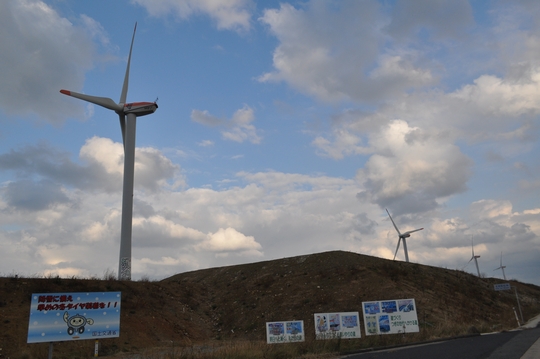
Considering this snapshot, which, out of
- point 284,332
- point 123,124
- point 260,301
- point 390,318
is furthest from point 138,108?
point 390,318

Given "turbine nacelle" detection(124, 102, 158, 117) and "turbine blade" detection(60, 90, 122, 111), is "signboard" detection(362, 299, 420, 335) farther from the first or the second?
"turbine blade" detection(60, 90, 122, 111)

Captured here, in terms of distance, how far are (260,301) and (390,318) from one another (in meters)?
19.5

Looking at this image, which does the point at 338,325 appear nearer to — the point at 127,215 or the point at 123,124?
the point at 127,215

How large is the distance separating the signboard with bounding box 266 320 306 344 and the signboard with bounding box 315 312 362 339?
5.53ft

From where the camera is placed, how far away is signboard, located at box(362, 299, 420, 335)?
80.7 feet

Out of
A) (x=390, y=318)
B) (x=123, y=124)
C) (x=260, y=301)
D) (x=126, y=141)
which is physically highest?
(x=123, y=124)

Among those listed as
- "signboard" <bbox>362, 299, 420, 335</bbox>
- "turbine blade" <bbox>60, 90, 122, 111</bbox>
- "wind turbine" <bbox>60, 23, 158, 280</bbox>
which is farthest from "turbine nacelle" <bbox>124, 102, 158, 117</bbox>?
"signboard" <bbox>362, 299, 420, 335</bbox>

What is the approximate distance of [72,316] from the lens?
664 inches

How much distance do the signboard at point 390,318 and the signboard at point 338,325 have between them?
1.06 metres

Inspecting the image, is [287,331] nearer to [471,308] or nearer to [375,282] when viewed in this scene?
[375,282]

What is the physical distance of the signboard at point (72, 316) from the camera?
16359mm

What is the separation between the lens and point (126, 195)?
4041cm

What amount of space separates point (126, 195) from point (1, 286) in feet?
44.0


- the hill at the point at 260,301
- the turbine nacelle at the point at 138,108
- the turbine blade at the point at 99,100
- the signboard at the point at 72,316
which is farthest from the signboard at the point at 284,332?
the turbine blade at the point at 99,100
